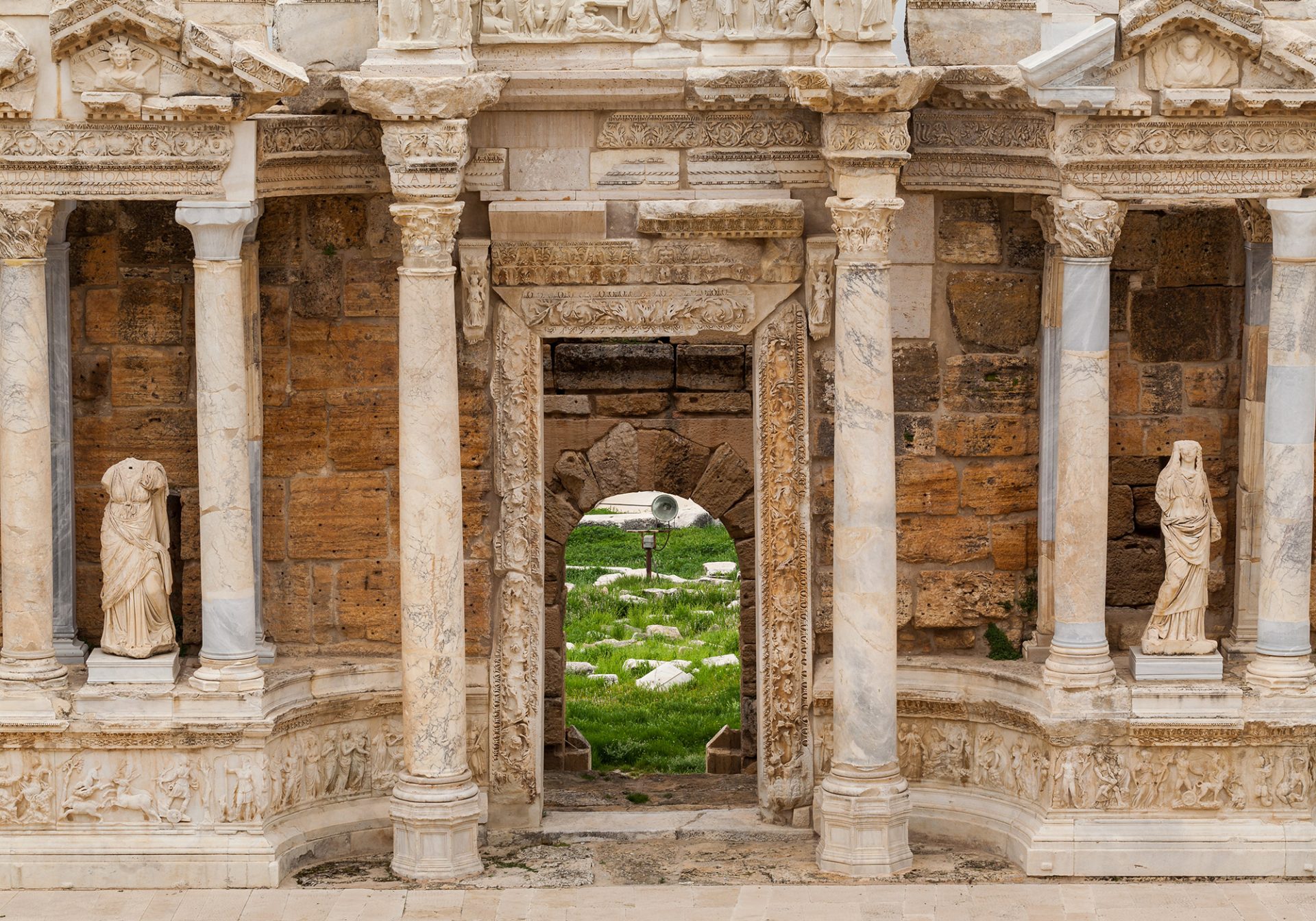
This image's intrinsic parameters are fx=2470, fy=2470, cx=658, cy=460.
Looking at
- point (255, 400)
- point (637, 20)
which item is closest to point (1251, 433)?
point (637, 20)

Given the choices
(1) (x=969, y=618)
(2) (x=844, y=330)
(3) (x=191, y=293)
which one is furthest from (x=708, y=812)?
(3) (x=191, y=293)

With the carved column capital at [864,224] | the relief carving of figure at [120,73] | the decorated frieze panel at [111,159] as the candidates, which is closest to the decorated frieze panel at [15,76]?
the decorated frieze panel at [111,159]

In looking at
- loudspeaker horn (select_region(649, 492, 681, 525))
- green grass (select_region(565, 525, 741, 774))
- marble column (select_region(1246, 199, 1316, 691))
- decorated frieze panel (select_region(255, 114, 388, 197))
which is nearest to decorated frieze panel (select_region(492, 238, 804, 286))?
decorated frieze panel (select_region(255, 114, 388, 197))

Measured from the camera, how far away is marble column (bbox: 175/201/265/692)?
1293cm

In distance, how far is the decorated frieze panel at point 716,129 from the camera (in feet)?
44.4

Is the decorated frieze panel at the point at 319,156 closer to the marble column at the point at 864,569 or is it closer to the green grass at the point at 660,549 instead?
Answer: the marble column at the point at 864,569

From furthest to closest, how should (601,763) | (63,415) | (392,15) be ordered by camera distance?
(601,763) < (63,415) < (392,15)

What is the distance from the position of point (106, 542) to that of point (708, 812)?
3.85 meters

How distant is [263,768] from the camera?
1326cm

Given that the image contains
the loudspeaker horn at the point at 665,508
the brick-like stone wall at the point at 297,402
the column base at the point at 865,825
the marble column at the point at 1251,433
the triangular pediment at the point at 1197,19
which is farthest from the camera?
the loudspeaker horn at the point at 665,508

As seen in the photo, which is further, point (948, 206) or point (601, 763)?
point (601, 763)

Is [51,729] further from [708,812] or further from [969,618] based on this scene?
[969,618]

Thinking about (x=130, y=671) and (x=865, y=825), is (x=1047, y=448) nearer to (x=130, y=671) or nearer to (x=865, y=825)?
(x=865, y=825)

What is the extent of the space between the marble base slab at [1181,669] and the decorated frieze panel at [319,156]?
494 cm
